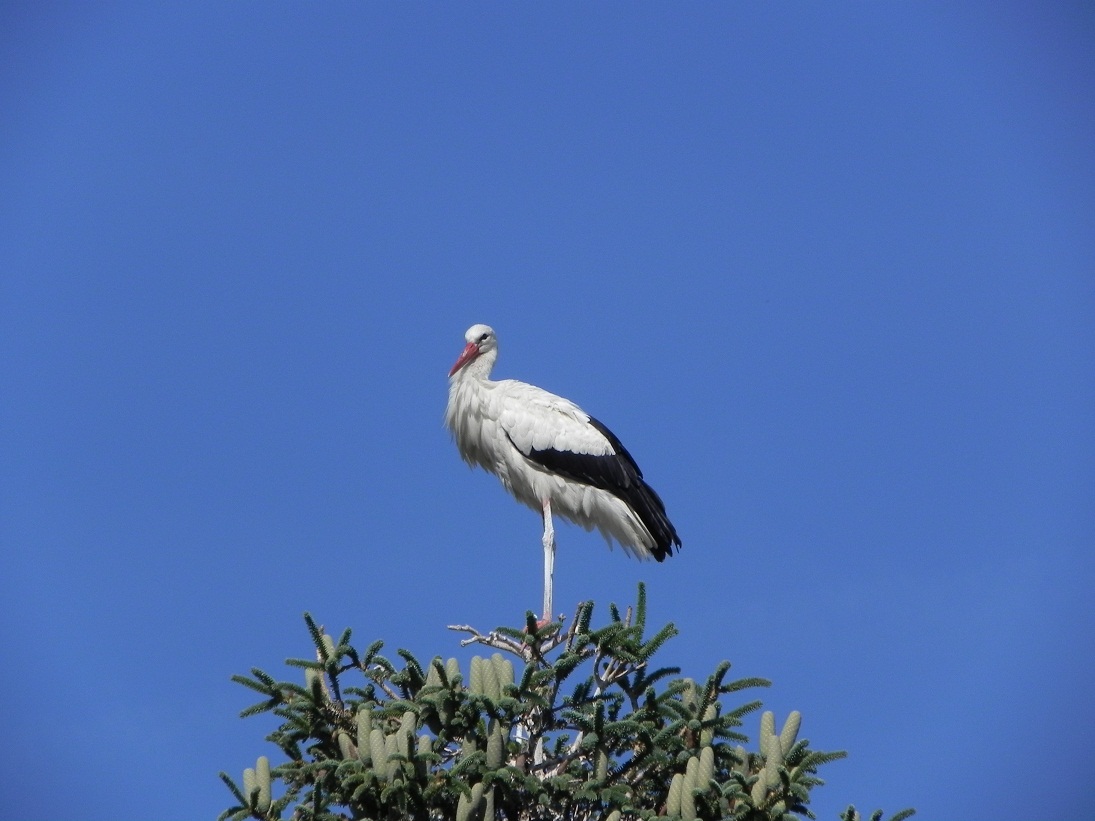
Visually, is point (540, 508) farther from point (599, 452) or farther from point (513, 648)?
point (513, 648)

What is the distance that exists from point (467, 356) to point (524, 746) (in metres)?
5.80

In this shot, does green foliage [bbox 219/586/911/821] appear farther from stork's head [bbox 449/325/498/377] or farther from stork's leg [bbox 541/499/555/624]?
stork's head [bbox 449/325/498/377]

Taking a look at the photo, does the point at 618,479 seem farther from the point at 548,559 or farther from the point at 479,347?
the point at 479,347

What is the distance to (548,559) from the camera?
11.8 metres

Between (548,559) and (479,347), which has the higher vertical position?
(479,347)

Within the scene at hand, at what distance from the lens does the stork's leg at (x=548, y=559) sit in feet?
36.6

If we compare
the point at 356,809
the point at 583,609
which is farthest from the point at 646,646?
the point at 356,809

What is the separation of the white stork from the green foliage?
423 centimetres

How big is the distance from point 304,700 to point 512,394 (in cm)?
553

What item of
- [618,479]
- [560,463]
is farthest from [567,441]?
[618,479]

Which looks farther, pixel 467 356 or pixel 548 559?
pixel 467 356

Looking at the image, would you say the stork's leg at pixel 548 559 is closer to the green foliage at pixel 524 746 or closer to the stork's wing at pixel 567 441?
the stork's wing at pixel 567 441

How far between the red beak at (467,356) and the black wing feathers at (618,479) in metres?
1.16

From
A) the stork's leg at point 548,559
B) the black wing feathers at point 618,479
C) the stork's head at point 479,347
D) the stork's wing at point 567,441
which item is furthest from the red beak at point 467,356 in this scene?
the stork's leg at point 548,559
